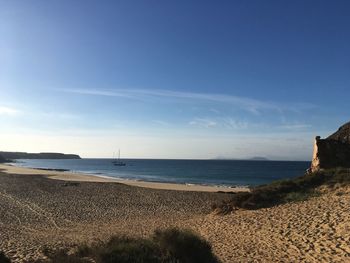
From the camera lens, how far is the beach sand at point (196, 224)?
12539mm

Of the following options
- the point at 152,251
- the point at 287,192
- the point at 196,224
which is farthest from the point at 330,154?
the point at 152,251

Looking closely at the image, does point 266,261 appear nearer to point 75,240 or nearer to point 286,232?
point 286,232

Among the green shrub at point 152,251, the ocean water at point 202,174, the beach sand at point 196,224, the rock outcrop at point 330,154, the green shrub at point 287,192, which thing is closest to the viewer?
the green shrub at point 152,251

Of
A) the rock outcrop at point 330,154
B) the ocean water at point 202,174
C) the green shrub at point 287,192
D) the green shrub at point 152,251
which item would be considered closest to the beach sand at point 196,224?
the green shrub at point 287,192

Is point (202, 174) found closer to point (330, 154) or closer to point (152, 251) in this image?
point (330, 154)

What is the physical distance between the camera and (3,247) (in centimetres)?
1341

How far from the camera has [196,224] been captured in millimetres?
19438

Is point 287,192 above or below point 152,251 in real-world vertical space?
above

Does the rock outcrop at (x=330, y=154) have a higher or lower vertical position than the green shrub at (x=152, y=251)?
higher

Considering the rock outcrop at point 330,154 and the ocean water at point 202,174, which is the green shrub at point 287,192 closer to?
the rock outcrop at point 330,154

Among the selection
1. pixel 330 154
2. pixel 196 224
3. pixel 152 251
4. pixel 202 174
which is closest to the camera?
pixel 152 251

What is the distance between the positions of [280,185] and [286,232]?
7.11 metres

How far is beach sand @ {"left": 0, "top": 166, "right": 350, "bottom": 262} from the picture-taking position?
12539 mm

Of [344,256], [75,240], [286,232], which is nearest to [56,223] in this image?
[75,240]
